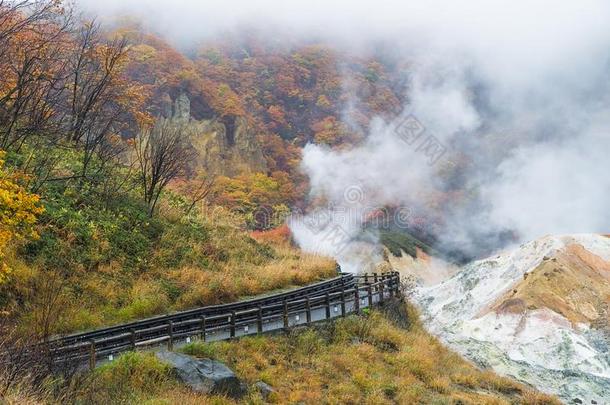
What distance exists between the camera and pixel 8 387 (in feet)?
21.3

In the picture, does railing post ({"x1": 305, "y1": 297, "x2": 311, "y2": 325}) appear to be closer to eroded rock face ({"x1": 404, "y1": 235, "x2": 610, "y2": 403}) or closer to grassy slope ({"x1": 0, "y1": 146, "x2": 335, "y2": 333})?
grassy slope ({"x1": 0, "y1": 146, "x2": 335, "y2": 333})

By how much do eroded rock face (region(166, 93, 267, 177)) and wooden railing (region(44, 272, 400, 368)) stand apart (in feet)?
129

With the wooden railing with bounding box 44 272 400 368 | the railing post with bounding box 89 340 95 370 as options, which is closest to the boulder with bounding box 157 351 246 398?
the wooden railing with bounding box 44 272 400 368

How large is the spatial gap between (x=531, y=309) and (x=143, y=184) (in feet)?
74.6

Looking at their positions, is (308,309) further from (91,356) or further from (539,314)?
(539,314)

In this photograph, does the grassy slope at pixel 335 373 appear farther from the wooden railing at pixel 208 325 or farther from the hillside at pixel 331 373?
the wooden railing at pixel 208 325

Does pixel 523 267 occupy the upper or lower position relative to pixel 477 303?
upper

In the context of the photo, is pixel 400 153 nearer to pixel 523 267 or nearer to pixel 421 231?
pixel 421 231

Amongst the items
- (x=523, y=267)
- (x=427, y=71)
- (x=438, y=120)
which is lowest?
(x=523, y=267)

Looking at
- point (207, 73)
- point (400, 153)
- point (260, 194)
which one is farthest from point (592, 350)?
point (207, 73)

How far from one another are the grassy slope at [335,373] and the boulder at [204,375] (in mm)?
231

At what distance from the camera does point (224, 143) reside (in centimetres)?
6053

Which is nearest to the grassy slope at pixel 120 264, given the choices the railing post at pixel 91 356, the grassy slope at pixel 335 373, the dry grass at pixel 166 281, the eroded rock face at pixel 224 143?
the dry grass at pixel 166 281

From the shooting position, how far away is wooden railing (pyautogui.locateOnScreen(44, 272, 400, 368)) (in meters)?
10.2
